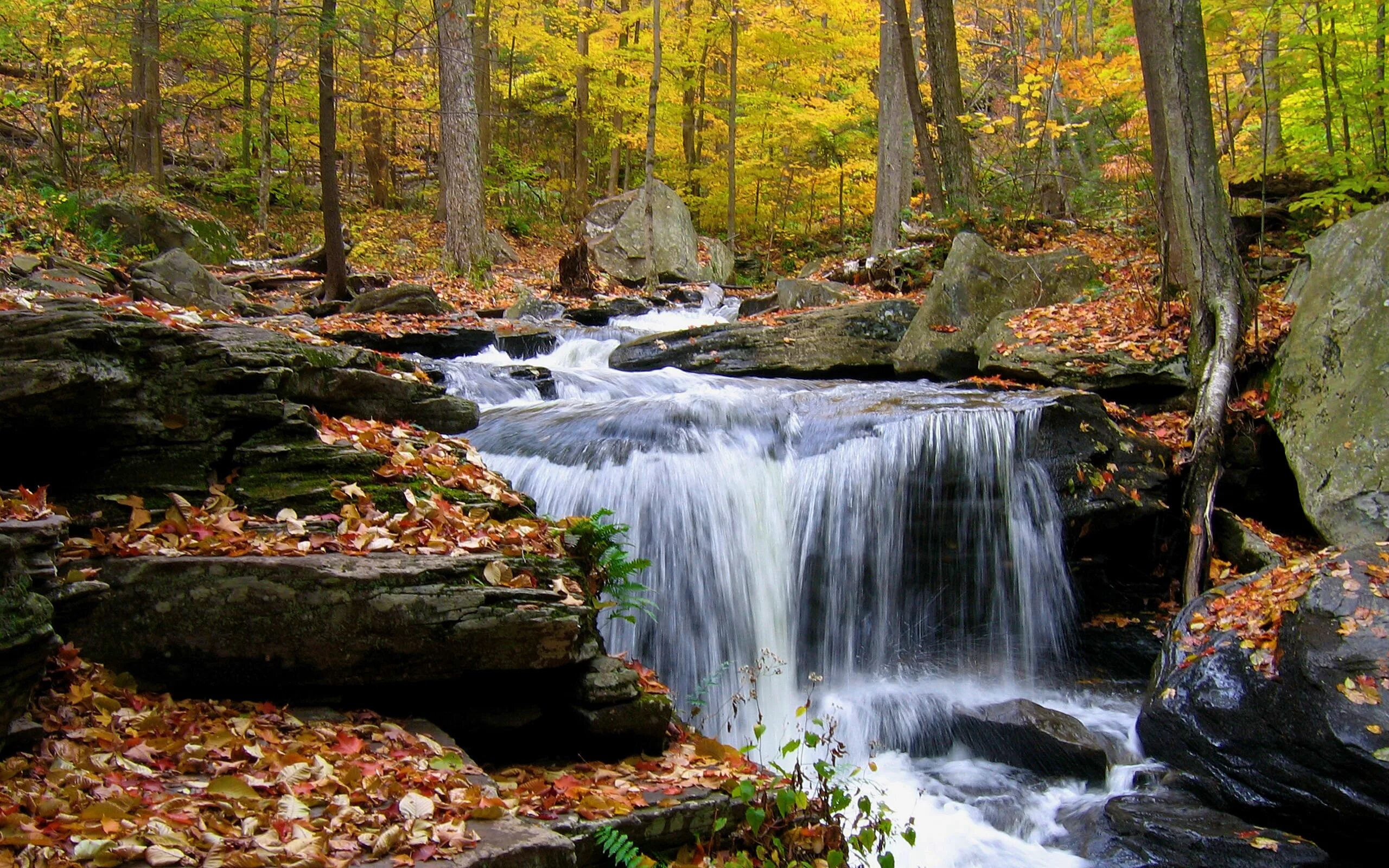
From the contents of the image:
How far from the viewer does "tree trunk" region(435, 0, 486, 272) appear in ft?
Result: 52.6

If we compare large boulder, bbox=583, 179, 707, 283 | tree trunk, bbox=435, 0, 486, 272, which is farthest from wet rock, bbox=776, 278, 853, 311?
tree trunk, bbox=435, 0, 486, 272

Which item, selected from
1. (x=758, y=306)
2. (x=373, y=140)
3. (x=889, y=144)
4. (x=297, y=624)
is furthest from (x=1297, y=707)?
(x=373, y=140)

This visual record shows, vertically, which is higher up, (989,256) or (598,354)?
(989,256)

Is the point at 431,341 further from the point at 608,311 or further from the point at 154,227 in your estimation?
the point at 154,227

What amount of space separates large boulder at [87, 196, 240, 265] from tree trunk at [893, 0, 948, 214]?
12439 mm

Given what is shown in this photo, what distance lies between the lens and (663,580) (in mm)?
6660

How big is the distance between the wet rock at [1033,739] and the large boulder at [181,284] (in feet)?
32.9

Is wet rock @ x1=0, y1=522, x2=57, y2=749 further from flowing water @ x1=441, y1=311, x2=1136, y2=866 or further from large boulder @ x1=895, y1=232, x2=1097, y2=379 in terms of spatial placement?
large boulder @ x1=895, y1=232, x2=1097, y2=379

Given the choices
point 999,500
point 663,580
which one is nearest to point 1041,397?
point 999,500

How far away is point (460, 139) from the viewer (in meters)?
16.5

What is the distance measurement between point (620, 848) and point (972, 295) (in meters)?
9.51

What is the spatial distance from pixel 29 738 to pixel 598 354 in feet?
32.1

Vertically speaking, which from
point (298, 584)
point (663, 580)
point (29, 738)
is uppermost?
point (298, 584)

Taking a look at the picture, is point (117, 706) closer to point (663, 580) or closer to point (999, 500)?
point (663, 580)
